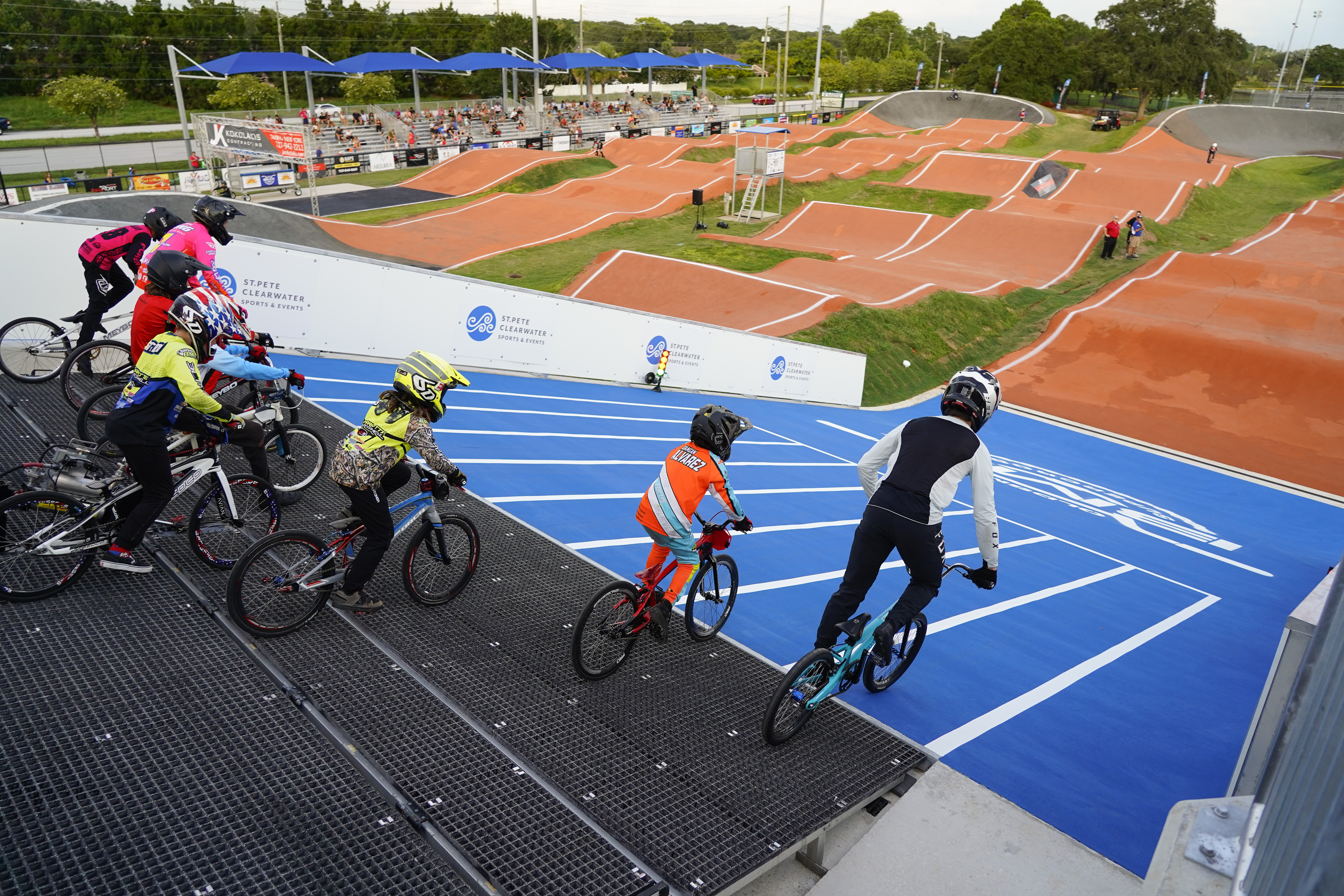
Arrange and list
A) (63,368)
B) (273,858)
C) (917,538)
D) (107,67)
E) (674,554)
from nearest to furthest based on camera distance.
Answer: (273,858) → (917,538) → (674,554) → (63,368) → (107,67)

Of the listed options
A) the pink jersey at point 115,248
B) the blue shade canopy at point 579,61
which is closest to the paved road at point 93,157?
the blue shade canopy at point 579,61

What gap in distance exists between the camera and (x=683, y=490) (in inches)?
227

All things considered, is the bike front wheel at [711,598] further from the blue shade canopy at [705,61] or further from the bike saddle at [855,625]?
the blue shade canopy at [705,61]

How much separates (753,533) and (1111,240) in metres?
28.9

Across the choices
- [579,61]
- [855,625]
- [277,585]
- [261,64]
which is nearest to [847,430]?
[855,625]

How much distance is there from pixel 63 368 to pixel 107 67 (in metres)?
71.0

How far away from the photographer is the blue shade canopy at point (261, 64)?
139ft

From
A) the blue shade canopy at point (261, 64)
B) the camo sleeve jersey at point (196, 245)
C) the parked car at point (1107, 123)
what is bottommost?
the camo sleeve jersey at point (196, 245)

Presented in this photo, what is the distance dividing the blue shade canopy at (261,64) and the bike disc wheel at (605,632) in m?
46.4

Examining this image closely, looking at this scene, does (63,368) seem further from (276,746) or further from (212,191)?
(212,191)

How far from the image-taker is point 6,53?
5822 cm


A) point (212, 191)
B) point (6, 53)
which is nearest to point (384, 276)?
point (212, 191)

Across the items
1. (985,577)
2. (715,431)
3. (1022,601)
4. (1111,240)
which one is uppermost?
(715,431)

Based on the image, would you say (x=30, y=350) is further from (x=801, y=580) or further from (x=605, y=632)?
(x=801, y=580)
